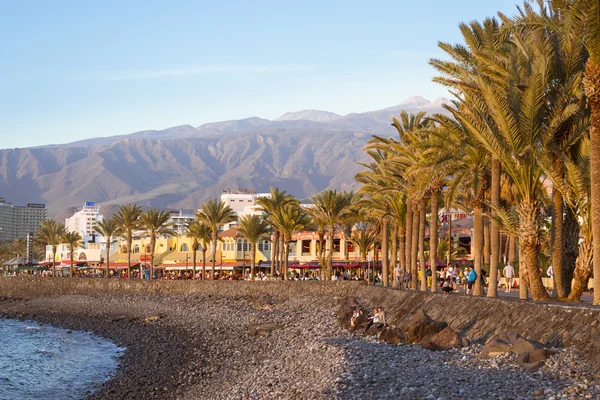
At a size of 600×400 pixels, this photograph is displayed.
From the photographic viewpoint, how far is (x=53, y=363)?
38969mm

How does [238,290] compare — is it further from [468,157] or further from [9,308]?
[468,157]

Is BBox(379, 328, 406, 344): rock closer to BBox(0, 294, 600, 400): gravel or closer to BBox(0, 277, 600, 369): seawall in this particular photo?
BBox(0, 294, 600, 400): gravel

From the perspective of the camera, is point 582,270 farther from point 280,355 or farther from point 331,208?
point 331,208

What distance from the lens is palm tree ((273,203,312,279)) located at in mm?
69750

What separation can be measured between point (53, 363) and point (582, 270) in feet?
85.2

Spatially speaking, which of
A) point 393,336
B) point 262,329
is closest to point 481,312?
point 393,336

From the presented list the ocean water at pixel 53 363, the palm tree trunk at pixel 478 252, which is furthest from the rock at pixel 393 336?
the ocean water at pixel 53 363

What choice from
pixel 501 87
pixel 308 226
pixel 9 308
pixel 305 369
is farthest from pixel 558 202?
pixel 9 308

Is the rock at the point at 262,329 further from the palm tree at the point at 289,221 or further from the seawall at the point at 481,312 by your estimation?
the palm tree at the point at 289,221

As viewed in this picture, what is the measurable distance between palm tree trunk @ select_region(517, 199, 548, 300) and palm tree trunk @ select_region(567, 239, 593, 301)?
967mm

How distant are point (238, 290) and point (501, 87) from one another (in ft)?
140

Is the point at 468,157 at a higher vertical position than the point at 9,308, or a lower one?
higher

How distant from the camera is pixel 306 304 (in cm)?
4969

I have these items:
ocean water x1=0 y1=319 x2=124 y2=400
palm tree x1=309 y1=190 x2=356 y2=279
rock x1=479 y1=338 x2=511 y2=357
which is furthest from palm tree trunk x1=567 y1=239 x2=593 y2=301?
palm tree x1=309 y1=190 x2=356 y2=279
